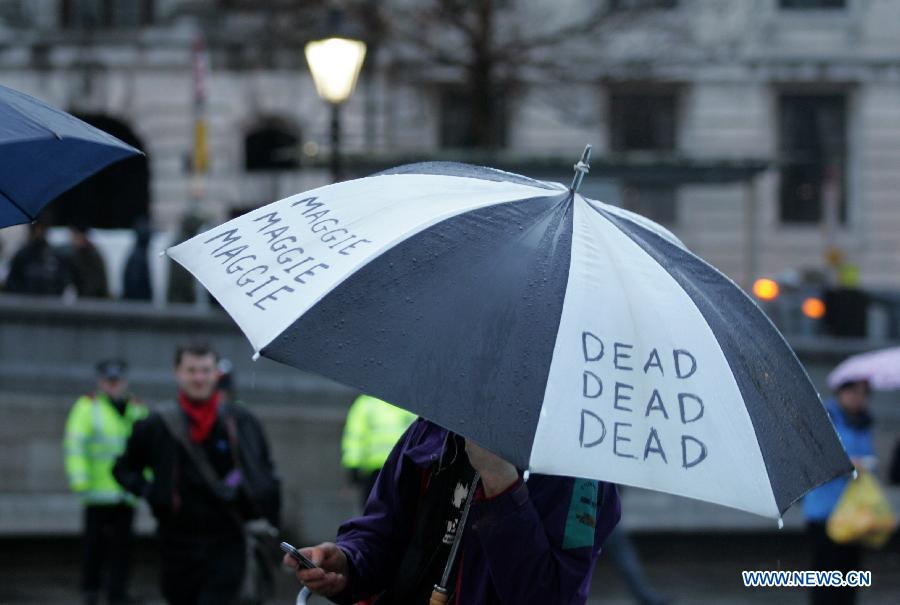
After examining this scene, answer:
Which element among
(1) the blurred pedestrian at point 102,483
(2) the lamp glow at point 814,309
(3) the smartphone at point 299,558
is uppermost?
(3) the smartphone at point 299,558

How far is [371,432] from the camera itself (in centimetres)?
977

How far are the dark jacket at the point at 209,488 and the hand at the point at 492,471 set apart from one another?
3978mm

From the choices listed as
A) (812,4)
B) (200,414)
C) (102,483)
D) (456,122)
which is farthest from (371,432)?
(812,4)

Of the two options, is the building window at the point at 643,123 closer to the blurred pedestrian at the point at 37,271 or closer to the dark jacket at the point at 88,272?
the dark jacket at the point at 88,272

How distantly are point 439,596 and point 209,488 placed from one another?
12.5 feet

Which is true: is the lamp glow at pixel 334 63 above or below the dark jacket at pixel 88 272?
above

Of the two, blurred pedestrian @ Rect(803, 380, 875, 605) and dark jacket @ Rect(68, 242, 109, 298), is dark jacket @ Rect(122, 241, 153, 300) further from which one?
blurred pedestrian @ Rect(803, 380, 875, 605)

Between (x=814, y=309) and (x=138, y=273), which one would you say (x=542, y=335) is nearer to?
(x=138, y=273)

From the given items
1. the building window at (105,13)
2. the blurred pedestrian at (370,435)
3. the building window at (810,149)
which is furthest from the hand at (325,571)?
the building window at (810,149)

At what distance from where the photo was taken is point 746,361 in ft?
10.6

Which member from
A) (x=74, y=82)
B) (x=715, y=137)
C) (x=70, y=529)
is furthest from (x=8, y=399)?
(x=715, y=137)

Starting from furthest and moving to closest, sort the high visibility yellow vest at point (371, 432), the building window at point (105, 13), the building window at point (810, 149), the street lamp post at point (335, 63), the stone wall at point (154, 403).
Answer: the building window at point (810, 149) < the building window at point (105, 13) < the street lamp post at point (335, 63) < the stone wall at point (154, 403) < the high visibility yellow vest at point (371, 432)

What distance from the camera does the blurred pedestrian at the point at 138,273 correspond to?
16297 mm

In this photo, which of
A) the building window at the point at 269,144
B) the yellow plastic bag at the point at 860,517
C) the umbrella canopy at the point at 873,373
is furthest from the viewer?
the building window at the point at 269,144
